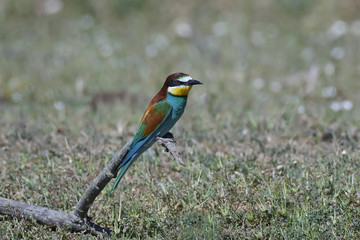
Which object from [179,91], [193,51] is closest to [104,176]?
[179,91]

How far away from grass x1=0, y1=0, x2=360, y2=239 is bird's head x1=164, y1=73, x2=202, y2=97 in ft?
2.67

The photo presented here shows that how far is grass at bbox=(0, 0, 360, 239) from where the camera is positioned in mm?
3500

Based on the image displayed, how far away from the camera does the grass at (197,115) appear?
350 cm

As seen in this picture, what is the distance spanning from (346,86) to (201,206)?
13.4 feet

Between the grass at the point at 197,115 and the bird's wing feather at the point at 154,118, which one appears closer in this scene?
the bird's wing feather at the point at 154,118

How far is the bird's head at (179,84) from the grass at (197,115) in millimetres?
815

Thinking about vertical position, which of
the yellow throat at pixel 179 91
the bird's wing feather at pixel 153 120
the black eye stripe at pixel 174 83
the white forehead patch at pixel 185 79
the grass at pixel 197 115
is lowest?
the grass at pixel 197 115

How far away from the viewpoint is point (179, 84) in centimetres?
323

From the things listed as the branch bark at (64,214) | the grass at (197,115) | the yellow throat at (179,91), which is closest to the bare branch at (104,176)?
the branch bark at (64,214)

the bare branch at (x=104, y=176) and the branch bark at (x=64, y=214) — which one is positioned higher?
the bare branch at (x=104, y=176)

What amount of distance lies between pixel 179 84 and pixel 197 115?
2535 mm

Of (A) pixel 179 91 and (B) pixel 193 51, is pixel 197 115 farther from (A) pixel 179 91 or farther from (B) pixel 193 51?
(B) pixel 193 51

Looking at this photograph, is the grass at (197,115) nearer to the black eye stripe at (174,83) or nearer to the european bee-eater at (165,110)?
the european bee-eater at (165,110)

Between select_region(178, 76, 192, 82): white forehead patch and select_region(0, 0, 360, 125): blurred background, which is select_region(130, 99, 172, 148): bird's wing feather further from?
select_region(0, 0, 360, 125): blurred background
